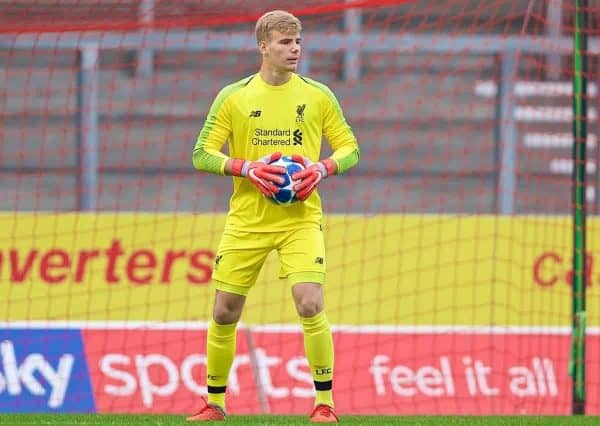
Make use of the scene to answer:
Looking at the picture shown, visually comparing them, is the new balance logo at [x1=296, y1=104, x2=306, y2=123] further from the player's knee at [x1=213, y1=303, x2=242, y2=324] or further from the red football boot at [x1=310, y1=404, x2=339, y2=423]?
the red football boot at [x1=310, y1=404, x2=339, y2=423]

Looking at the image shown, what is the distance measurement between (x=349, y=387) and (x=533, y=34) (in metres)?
4.97

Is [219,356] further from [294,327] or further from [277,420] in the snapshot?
[294,327]

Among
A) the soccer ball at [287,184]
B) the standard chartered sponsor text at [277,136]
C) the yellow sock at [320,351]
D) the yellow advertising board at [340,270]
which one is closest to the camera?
the soccer ball at [287,184]

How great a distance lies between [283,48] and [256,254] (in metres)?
0.98

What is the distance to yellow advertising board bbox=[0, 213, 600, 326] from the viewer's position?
10039 mm

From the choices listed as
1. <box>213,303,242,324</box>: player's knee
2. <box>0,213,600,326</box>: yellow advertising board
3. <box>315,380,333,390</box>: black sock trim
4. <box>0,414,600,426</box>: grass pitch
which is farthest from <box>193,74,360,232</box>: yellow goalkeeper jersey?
<box>0,213,600,326</box>: yellow advertising board

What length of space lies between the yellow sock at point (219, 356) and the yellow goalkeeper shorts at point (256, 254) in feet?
0.68

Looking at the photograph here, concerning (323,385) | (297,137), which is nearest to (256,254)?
(297,137)

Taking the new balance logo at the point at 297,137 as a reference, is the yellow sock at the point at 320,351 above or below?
below

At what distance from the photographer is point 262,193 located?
6.70m

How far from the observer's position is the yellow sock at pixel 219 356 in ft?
22.7

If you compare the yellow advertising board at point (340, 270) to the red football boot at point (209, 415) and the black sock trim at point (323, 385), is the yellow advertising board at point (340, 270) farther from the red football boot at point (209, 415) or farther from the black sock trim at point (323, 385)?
the black sock trim at point (323, 385)

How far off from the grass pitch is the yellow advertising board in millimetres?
2301

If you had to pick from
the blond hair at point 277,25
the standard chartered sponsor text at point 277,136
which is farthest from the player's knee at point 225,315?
the blond hair at point 277,25
